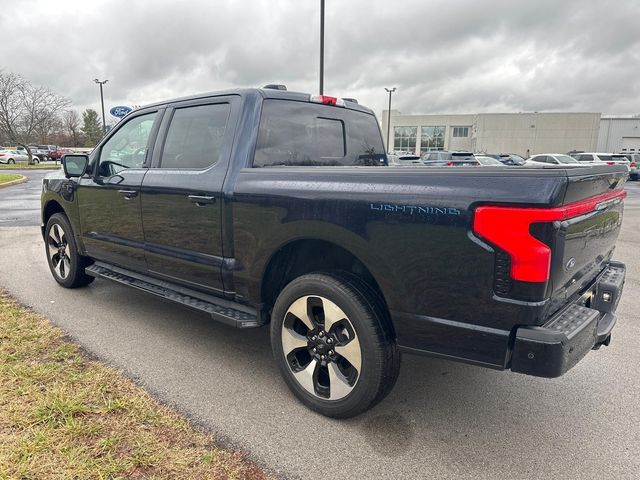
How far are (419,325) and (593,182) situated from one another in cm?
112

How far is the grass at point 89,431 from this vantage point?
2.18 meters

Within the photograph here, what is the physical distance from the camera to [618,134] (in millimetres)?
71875

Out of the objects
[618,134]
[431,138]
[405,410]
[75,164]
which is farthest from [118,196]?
[618,134]

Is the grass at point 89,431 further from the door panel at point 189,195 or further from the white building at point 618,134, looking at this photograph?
the white building at point 618,134

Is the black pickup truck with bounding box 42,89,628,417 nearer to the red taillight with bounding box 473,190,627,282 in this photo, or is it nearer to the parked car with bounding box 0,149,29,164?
the red taillight with bounding box 473,190,627,282

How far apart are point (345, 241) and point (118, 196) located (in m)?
2.41

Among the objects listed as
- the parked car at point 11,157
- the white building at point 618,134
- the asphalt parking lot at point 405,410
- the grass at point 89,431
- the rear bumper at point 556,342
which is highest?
the white building at point 618,134

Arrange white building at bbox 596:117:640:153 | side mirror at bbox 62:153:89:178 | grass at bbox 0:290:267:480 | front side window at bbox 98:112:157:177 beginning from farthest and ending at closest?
white building at bbox 596:117:640:153, side mirror at bbox 62:153:89:178, front side window at bbox 98:112:157:177, grass at bbox 0:290:267:480

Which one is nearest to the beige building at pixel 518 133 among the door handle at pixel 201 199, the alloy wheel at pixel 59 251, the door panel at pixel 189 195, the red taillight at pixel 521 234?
the alloy wheel at pixel 59 251

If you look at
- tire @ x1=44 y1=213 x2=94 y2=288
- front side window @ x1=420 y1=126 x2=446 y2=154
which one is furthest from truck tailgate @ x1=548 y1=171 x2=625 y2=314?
front side window @ x1=420 y1=126 x2=446 y2=154

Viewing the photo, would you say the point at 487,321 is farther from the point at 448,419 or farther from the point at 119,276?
the point at 119,276

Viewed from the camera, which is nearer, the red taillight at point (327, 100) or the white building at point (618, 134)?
the red taillight at point (327, 100)

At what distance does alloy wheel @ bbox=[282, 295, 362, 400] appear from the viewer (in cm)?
255

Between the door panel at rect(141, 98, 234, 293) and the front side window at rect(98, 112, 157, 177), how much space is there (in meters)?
0.29
